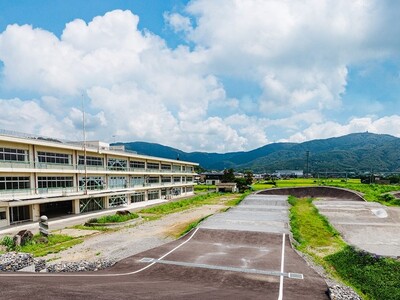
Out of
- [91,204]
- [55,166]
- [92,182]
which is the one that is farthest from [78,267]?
[92,182]

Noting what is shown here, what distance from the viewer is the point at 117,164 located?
153ft

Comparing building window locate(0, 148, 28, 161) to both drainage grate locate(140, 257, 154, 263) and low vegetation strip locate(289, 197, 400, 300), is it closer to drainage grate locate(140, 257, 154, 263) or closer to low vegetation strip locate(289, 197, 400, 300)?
drainage grate locate(140, 257, 154, 263)

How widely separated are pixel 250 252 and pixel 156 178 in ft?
142

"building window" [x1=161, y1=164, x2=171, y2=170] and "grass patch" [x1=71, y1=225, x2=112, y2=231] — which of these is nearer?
"grass patch" [x1=71, y1=225, x2=112, y2=231]

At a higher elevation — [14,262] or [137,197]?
[14,262]

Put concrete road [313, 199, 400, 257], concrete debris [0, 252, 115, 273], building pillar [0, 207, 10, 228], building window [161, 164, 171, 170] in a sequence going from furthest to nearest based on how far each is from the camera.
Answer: building window [161, 164, 171, 170], building pillar [0, 207, 10, 228], concrete road [313, 199, 400, 257], concrete debris [0, 252, 115, 273]

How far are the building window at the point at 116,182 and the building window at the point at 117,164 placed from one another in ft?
4.79

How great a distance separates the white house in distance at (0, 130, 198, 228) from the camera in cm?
2803

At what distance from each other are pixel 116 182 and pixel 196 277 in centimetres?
3411

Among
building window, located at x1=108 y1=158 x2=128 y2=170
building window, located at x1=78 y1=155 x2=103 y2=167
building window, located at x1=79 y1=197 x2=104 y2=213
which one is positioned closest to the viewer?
building window, located at x1=79 y1=197 x2=104 y2=213

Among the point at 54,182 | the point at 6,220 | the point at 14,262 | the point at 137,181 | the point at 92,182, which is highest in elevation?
the point at 54,182

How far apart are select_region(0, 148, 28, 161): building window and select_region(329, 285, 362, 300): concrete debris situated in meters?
27.4

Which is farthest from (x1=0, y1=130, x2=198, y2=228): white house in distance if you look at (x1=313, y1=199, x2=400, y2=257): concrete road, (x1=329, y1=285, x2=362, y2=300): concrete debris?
(x1=313, y1=199, x2=400, y2=257): concrete road

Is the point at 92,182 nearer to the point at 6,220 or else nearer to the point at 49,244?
the point at 6,220
